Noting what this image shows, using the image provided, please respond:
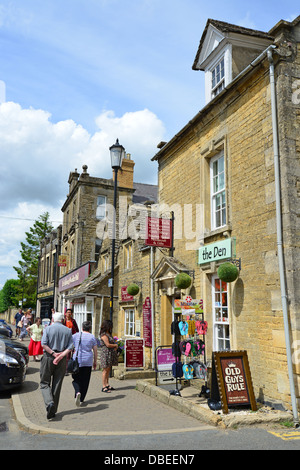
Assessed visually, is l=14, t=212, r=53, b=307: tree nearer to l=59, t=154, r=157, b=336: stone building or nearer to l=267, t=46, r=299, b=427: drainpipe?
l=59, t=154, r=157, b=336: stone building

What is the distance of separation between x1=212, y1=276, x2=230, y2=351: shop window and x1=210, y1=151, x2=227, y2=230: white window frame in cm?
147

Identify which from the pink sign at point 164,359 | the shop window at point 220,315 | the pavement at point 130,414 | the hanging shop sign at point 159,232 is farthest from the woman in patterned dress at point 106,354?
the hanging shop sign at point 159,232

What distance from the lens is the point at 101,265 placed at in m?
20.0

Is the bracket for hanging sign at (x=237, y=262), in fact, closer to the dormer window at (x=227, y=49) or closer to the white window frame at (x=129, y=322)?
the dormer window at (x=227, y=49)

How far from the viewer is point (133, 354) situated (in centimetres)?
1133

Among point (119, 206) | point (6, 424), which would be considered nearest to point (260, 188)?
point (6, 424)

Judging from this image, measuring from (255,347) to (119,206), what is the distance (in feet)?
69.3

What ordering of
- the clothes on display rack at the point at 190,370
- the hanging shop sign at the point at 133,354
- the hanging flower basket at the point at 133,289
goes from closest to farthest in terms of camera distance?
1. the clothes on display rack at the point at 190,370
2. the hanging shop sign at the point at 133,354
3. the hanging flower basket at the point at 133,289

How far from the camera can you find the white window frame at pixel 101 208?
27.0 m

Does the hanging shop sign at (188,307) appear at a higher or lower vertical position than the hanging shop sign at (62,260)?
lower

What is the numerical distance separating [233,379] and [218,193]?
4803mm

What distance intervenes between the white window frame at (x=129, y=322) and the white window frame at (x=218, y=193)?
21.1 ft

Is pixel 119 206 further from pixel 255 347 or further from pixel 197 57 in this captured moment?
pixel 255 347

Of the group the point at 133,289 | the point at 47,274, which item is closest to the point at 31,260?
the point at 47,274
